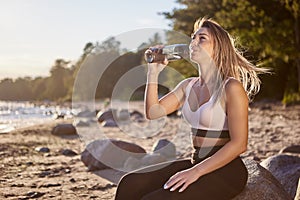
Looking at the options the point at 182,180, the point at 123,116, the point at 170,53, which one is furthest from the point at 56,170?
the point at 123,116

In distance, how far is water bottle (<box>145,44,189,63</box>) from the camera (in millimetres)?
3270

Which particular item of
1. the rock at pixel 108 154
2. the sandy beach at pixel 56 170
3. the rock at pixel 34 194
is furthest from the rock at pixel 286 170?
the rock at pixel 108 154

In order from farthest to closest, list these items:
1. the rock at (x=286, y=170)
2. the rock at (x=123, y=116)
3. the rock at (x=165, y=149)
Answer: the rock at (x=123, y=116)
the rock at (x=165, y=149)
the rock at (x=286, y=170)

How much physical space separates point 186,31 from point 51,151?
70.7 ft

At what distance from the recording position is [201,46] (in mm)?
3035

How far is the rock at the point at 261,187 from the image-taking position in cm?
356

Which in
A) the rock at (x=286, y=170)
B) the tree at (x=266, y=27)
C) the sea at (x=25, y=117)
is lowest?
the sea at (x=25, y=117)

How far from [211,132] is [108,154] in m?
5.61

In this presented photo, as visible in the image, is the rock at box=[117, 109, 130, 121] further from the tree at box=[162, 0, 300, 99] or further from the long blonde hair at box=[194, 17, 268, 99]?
the long blonde hair at box=[194, 17, 268, 99]

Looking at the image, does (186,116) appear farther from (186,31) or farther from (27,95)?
(27,95)

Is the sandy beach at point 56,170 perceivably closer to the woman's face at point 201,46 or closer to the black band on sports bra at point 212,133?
the black band on sports bra at point 212,133

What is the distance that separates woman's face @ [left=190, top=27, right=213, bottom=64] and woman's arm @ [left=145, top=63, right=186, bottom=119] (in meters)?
0.37

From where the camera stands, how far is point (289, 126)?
50.7 feet

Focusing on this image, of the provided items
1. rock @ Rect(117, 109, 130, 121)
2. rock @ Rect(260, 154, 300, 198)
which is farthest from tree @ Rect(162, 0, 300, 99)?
rock @ Rect(260, 154, 300, 198)
